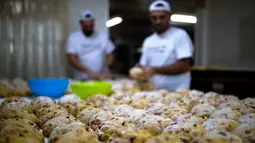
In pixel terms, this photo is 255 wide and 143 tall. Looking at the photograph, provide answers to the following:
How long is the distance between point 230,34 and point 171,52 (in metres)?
4.07

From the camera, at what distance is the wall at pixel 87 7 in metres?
5.33

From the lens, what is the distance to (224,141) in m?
0.95

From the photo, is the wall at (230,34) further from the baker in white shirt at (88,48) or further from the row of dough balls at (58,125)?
the row of dough balls at (58,125)

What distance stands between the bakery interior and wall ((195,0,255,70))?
23 mm

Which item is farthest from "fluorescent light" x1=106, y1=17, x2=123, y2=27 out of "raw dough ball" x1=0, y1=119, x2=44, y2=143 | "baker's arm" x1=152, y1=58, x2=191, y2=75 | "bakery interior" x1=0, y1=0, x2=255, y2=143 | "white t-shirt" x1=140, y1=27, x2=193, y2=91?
"raw dough ball" x1=0, y1=119, x2=44, y2=143

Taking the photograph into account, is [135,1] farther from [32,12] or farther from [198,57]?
[32,12]

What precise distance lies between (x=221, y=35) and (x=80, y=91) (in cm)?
574

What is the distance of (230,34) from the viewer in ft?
23.0

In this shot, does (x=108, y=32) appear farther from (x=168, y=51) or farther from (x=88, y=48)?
(x=168, y=51)

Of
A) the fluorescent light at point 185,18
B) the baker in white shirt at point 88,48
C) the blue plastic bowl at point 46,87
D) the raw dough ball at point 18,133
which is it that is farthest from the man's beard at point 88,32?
the raw dough ball at point 18,133

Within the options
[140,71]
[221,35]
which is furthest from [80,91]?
[221,35]

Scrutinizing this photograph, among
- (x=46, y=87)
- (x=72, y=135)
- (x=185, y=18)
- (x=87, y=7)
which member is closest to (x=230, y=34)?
(x=185, y=18)

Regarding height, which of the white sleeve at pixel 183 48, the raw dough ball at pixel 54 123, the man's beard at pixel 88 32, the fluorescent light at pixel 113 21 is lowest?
the raw dough ball at pixel 54 123

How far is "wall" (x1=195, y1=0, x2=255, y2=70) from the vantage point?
6625 mm
